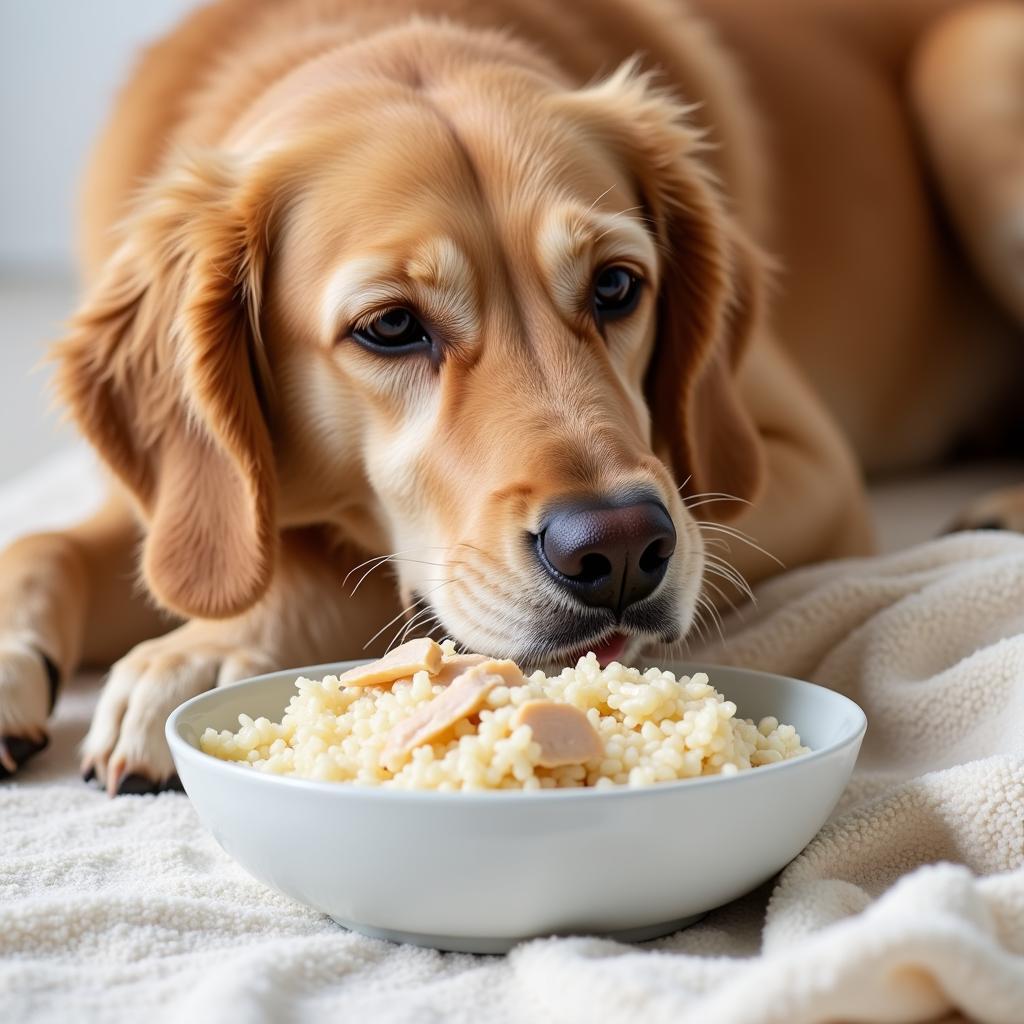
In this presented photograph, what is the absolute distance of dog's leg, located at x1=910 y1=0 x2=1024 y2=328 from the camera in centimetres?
312

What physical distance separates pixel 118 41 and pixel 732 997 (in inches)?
348

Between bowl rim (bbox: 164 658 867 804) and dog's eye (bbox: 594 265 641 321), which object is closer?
bowl rim (bbox: 164 658 867 804)

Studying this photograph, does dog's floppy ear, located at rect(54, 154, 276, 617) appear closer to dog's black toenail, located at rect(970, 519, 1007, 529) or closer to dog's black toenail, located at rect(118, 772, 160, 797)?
dog's black toenail, located at rect(118, 772, 160, 797)

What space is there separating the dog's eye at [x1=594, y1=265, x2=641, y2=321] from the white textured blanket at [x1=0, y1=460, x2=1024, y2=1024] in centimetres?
44

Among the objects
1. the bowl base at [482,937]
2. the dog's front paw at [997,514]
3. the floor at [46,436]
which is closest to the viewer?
the bowl base at [482,937]

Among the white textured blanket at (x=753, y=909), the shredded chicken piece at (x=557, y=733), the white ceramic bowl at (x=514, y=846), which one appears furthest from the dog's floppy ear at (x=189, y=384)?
the shredded chicken piece at (x=557, y=733)

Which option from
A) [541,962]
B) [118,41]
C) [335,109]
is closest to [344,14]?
[335,109]

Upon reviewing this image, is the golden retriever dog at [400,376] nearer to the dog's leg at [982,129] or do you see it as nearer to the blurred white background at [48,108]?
the dog's leg at [982,129]

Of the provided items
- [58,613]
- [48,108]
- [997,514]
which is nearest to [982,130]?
[997,514]

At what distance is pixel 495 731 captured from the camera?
108 cm

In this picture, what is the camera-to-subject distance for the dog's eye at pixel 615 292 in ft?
5.76

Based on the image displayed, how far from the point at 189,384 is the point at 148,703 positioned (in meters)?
0.41

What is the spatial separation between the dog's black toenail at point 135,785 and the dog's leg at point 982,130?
91.7 inches

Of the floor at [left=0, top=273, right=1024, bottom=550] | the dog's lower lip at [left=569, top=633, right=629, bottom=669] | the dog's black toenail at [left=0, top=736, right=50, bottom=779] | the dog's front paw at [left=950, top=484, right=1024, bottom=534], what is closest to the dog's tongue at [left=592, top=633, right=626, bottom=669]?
the dog's lower lip at [left=569, top=633, right=629, bottom=669]
